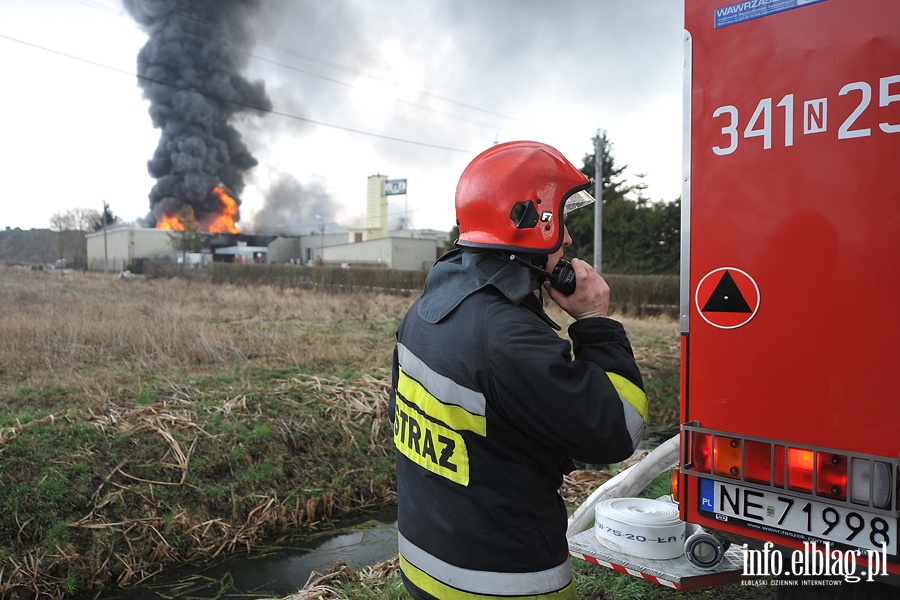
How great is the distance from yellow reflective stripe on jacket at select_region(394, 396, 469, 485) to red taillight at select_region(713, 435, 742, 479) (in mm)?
1164

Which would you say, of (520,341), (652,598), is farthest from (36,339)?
(520,341)

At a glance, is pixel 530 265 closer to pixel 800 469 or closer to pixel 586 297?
pixel 586 297

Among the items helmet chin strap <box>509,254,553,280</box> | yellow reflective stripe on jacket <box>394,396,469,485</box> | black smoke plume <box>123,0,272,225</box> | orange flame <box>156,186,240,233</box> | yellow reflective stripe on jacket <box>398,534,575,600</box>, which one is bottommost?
yellow reflective stripe on jacket <box>398,534,575,600</box>

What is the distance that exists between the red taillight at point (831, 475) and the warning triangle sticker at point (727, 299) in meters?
0.55

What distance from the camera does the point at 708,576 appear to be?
2836 millimetres

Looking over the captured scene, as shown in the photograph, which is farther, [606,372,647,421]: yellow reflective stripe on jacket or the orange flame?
the orange flame

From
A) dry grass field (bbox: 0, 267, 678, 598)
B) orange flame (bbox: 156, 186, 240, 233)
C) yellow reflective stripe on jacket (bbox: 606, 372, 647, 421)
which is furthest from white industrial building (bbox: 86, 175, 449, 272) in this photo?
yellow reflective stripe on jacket (bbox: 606, 372, 647, 421)

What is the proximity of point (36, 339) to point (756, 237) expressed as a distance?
10.7m

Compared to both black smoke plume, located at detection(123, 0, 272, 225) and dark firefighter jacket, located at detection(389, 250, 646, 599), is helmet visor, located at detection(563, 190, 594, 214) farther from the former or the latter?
black smoke plume, located at detection(123, 0, 272, 225)

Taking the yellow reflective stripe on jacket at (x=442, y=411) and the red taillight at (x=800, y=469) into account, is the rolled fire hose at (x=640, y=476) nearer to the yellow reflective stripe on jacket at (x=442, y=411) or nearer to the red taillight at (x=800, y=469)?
the red taillight at (x=800, y=469)

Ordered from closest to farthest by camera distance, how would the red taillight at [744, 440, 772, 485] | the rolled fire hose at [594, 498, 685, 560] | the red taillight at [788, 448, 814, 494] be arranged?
the red taillight at [788, 448, 814, 494] < the red taillight at [744, 440, 772, 485] < the rolled fire hose at [594, 498, 685, 560]

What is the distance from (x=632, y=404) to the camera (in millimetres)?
1707

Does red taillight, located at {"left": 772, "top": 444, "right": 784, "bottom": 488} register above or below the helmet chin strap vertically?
below

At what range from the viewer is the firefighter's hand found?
188 cm
